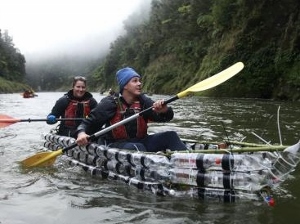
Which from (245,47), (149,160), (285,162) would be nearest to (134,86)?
(149,160)

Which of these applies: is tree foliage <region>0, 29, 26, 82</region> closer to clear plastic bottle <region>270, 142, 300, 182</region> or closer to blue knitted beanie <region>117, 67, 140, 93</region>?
blue knitted beanie <region>117, 67, 140, 93</region>

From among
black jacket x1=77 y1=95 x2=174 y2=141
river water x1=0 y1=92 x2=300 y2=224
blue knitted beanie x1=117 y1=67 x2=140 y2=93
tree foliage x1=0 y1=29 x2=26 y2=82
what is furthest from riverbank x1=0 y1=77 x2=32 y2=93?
blue knitted beanie x1=117 y1=67 x2=140 y2=93

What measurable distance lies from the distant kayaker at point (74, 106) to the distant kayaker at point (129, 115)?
2.19 m

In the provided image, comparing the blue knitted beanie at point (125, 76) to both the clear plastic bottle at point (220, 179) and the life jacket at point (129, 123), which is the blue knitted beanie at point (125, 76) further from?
the clear plastic bottle at point (220, 179)

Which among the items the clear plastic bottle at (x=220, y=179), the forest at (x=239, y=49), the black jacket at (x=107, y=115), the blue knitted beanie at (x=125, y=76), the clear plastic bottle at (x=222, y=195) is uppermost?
the forest at (x=239, y=49)

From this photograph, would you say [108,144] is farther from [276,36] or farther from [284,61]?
[276,36]

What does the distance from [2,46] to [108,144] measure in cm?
12595

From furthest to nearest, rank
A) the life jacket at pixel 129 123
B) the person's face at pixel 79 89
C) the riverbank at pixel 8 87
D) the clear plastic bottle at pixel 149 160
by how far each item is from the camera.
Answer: the riverbank at pixel 8 87 → the person's face at pixel 79 89 → the life jacket at pixel 129 123 → the clear plastic bottle at pixel 149 160

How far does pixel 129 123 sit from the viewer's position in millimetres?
6215

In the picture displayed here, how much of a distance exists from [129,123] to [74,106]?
8.42ft

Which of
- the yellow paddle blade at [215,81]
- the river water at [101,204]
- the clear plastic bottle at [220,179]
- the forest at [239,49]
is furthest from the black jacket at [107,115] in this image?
the forest at [239,49]

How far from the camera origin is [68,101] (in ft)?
28.1

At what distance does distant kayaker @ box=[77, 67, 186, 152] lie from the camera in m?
6.07

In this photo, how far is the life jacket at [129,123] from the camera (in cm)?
618
